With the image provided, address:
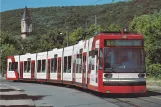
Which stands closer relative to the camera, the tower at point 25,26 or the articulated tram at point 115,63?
the articulated tram at point 115,63

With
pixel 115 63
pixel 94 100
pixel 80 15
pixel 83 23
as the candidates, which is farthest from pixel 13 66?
pixel 80 15

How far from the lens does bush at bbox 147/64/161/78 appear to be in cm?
5156

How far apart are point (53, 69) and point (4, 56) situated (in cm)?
6849

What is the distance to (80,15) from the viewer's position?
3979 inches

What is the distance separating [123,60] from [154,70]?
32061 millimetres

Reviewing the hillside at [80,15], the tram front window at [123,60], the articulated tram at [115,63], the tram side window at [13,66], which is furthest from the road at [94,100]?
the hillside at [80,15]

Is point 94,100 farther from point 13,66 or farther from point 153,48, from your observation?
point 153,48

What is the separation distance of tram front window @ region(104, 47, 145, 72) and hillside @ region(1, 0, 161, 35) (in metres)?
39.6

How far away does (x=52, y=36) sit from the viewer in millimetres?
129250

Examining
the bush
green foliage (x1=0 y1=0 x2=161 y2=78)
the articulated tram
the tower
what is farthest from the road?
the tower

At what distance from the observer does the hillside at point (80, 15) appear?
303 ft

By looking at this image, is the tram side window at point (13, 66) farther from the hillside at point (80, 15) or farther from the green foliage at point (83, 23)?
the hillside at point (80, 15)

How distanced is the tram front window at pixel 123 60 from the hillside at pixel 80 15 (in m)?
39.6

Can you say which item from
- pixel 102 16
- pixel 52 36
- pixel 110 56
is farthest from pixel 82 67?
pixel 52 36
